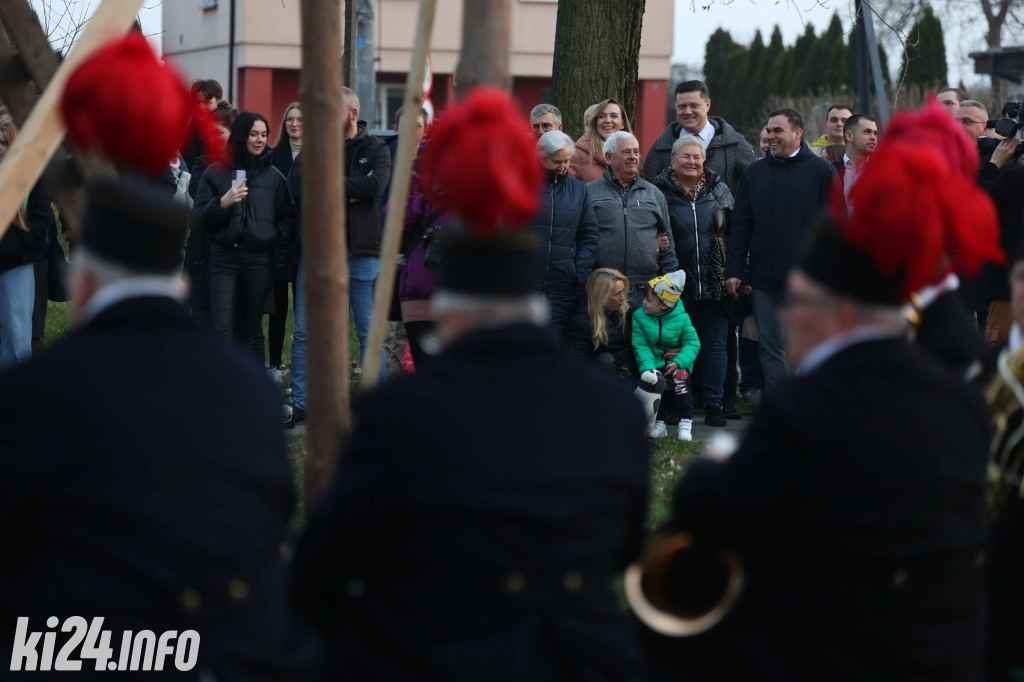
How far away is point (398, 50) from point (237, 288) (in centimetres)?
2352

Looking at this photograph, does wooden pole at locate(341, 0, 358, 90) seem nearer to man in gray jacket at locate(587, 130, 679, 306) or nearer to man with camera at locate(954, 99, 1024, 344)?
man in gray jacket at locate(587, 130, 679, 306)

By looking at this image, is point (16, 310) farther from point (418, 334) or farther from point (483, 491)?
point (483, 491)

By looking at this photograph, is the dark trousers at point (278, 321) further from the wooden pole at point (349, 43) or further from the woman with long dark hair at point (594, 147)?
the wooden pole at point (349, 43)

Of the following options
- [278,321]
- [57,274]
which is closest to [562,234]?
[278,321]

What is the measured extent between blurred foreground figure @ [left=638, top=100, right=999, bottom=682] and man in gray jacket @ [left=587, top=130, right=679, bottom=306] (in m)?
5.35

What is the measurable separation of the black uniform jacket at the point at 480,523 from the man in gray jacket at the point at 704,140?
7.02 metres

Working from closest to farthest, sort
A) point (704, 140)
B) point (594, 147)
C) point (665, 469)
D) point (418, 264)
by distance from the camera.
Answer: point (665, 469), point (418, 264), point (594, 147), point (704, 140)

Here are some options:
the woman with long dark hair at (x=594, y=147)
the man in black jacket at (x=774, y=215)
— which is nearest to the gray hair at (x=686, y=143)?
the man in black jacket at (x=774, y=215)

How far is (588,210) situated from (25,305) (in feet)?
12.5

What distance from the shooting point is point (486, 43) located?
3.87 m

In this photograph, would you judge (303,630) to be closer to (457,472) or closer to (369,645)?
(369,645)

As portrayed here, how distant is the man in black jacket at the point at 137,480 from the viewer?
264 centimetres

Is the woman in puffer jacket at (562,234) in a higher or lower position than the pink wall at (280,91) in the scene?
lower

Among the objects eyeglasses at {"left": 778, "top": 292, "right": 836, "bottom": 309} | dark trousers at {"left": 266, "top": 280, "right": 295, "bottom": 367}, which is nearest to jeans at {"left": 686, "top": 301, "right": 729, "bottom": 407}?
dark trousers at {"left": 266, "top": 280, "right": 295, "bottom": 367}
